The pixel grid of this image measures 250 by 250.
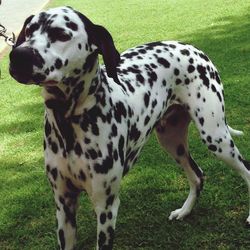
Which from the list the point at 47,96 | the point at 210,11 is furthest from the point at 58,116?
the point at 210,11

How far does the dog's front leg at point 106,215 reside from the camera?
366 centimetres

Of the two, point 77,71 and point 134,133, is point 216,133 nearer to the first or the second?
point 134,133

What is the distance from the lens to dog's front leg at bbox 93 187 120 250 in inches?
144

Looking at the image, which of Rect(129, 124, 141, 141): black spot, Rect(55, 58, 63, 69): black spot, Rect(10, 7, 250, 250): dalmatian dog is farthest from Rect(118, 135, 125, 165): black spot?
Rect(55, 58, 63, 69): black spot

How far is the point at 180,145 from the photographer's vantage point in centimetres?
488

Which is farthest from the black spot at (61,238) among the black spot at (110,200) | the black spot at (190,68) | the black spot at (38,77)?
the black spot at (190,68)

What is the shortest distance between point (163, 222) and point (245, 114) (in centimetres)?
254

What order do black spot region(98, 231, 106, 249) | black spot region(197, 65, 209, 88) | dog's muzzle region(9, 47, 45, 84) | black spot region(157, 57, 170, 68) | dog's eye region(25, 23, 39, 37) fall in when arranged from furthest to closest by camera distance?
black spot region(197, 65, 209, 88)
black spot region(157, 57, 170, 68)
black spot region(98, 231, 106, 249)
dog's eye region(25, 23, 39, 37)
dog's muzzle region(9, 47, 45, 84)

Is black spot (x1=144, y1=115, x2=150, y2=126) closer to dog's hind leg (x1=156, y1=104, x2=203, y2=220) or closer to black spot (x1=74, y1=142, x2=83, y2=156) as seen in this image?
dog's hind leg (x1=156, y1=104, x2=203, y2=220)

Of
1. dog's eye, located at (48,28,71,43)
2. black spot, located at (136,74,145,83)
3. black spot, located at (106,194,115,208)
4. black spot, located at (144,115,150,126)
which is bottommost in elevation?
black spot, located at (106,194,115,208)

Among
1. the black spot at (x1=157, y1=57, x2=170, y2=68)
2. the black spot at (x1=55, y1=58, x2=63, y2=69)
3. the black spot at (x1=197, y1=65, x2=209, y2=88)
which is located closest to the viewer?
the black spot at (x1=55, y1=58, x2=63, y2=69)

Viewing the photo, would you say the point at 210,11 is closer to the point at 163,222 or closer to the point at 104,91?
the point at 163,222

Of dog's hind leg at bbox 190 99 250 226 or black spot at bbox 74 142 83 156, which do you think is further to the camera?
dog's hind leg at bbox 190 99 250 226

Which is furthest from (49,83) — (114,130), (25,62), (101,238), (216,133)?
(216,133)
